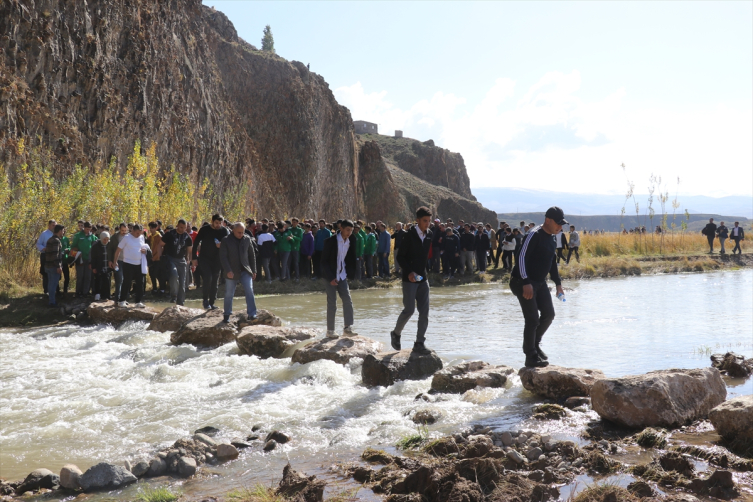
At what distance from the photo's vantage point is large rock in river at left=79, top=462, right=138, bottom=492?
5121 millimetres

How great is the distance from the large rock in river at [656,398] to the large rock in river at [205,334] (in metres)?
7.34

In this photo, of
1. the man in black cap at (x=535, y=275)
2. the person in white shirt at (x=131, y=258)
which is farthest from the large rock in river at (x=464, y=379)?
the person in white shirt at (x=131, y=258)

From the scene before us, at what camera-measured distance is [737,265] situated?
3173cm

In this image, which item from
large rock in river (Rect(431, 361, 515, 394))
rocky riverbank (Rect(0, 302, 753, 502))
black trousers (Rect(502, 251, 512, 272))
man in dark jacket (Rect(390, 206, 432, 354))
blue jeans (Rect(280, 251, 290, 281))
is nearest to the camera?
rocky riverbank (Rect(0, 302, 753, 502))

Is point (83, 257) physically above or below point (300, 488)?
above

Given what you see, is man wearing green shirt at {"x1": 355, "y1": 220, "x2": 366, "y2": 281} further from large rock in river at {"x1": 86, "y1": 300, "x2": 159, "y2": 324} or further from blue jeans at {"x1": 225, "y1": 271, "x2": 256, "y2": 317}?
blue jeans at {"x1": 225, "y1": 271, "x2": 256, "y2": 317}

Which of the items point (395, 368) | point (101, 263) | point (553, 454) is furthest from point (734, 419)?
point (101, 263)

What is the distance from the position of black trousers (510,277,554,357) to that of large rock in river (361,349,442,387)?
1478mm

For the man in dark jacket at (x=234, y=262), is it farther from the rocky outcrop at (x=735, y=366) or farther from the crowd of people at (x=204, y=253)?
the rocky outcrop at (x=735, y=366)

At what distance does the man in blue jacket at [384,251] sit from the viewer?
22.5 metres

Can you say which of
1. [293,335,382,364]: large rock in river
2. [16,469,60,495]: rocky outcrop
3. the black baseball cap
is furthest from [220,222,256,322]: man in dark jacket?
[16,469,60,495]: rocky outcrop

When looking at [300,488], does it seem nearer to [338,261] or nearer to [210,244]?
[338,261]

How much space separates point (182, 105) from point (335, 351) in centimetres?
3324

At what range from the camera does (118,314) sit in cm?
1442
